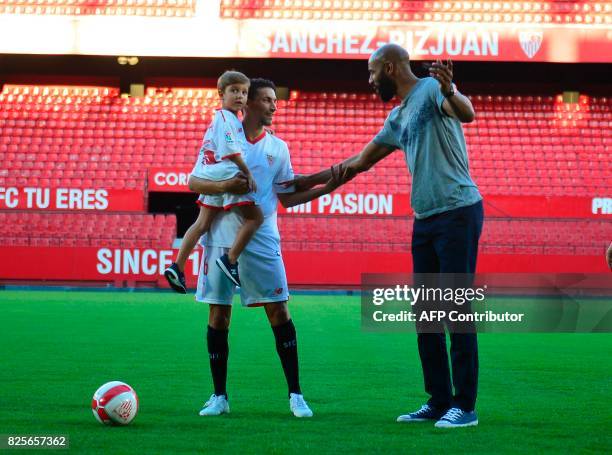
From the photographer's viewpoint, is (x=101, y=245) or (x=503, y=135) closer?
(x=101, y=245)

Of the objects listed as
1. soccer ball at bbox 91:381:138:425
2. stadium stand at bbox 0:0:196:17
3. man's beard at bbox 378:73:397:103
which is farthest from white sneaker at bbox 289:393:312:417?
Result: stadium stand at bbox 0:0:196:17

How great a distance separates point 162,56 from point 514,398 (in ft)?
71.2

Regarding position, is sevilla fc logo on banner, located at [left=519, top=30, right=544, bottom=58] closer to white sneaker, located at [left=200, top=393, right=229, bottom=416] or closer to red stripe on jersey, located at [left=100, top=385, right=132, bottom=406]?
white sneaker, located at [left=200, top=393, right=229, bottom=416]

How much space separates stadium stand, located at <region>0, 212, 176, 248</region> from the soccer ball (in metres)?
16.4

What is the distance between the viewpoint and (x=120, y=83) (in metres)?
29.2

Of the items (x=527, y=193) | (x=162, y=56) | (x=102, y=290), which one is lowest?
(x=102, y=290)

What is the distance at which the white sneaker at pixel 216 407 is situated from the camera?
584 centimetres

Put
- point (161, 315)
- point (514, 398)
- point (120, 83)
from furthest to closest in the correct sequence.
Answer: point (120, 83), point (161, 315), point (514, 398)

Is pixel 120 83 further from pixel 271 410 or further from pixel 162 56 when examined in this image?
pixel 271 410

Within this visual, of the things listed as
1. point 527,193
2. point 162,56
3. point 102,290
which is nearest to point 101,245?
point 102,290

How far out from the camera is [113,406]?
208 inches

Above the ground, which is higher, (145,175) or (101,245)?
(145,175)

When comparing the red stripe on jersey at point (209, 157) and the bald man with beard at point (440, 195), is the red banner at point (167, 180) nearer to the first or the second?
the red stripe on jersey at point (209, 157)

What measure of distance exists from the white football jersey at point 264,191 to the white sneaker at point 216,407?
0.92m
